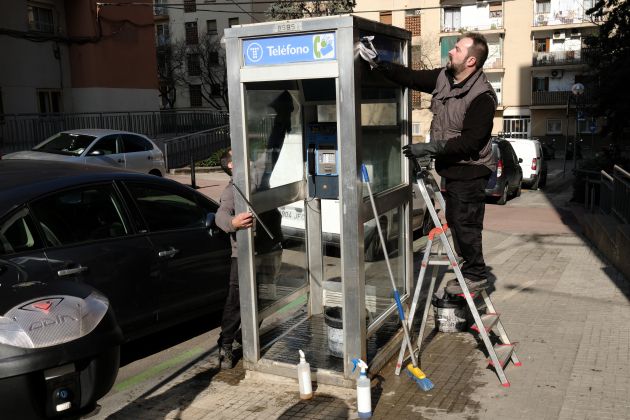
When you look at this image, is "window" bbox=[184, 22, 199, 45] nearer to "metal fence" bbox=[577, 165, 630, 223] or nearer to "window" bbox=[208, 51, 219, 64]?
"window" bbox=[208, 51, 219, 64]

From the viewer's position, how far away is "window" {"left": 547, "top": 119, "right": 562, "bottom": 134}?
169 feet

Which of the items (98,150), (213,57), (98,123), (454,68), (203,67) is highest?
(213,57)

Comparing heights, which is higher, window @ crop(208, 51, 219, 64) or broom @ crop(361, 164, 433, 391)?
window @ crop(208, 51, 219, 64)

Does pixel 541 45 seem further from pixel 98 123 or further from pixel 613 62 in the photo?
pixel 98 123

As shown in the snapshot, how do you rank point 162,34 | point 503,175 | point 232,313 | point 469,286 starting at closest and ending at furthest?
1. point 469,286
2. point 232,313
3. point 503,175
4. point 162,34

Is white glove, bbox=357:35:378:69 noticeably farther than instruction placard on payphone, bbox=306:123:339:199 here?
No

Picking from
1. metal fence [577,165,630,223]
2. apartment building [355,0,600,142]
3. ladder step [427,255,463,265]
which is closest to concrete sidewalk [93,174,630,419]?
ladder step [427,255,463,265]

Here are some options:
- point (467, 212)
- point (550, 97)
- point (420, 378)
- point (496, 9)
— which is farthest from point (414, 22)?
point (420, 378)

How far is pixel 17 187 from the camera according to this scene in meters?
4.70

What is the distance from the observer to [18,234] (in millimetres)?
4523

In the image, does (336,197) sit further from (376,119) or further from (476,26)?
(476,26)

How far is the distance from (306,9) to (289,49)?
29.9m

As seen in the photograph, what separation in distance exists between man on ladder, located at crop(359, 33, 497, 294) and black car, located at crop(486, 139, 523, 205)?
11063 millimetres

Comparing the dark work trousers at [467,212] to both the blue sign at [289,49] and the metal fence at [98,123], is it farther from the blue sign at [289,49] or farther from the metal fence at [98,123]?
the metal fence at [98,123]
